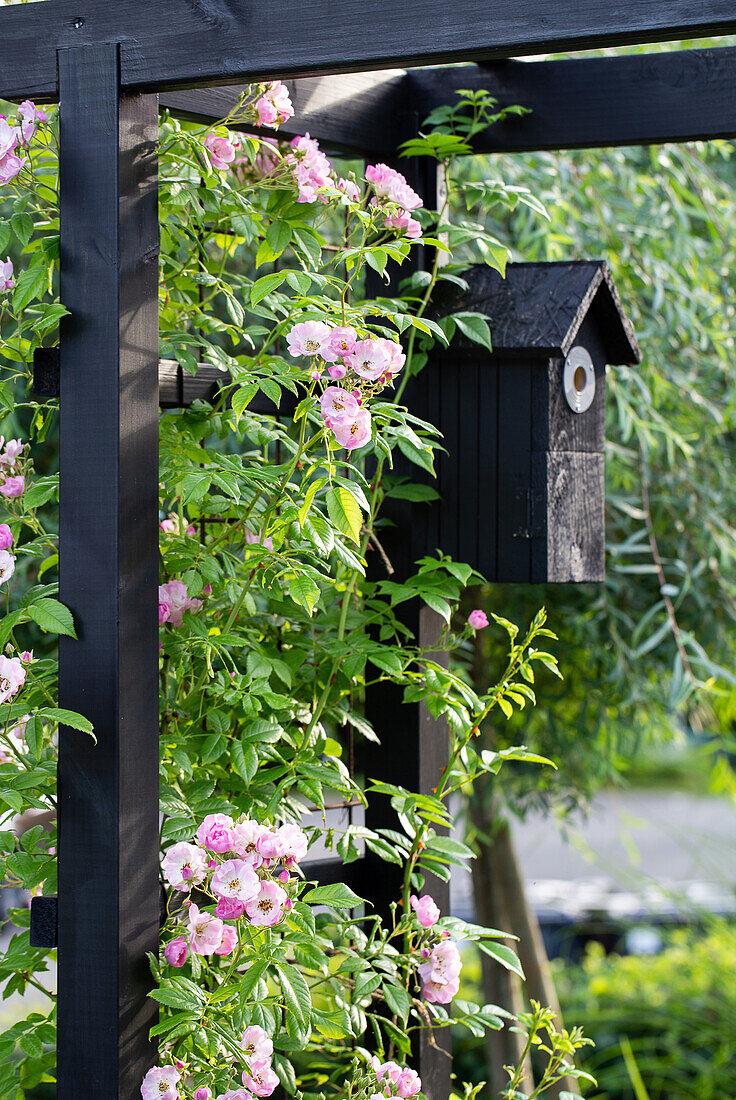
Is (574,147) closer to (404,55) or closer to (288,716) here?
(404,55)

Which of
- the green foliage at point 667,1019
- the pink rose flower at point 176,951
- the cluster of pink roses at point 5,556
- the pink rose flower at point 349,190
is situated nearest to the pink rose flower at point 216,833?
the pink rose flower at point 176,951

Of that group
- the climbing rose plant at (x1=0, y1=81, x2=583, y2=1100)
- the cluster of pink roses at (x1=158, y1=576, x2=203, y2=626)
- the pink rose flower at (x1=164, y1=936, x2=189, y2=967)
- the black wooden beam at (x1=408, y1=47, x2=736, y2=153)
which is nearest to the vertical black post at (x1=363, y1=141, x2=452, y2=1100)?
the climbing rose plant at (x1=0, y1=81, x2=583, y2=1100)

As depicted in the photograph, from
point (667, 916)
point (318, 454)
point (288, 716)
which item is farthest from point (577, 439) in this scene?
point (667, 916)

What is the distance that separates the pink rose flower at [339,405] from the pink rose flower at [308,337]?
52 millimetres

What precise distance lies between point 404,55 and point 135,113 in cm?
30

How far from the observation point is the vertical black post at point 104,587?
1.18m

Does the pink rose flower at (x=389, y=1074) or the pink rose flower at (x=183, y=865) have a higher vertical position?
the pink rose flower at (x=183, y=865)

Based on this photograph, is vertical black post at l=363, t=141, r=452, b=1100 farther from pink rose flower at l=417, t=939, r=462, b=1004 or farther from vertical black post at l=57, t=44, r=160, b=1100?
vertical black post at l=57, t=44, r=160, b=1100

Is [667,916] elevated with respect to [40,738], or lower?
lower

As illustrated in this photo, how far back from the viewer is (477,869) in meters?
2.99

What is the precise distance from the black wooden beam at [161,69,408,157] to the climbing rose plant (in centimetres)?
6

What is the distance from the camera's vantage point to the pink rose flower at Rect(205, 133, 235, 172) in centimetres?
134

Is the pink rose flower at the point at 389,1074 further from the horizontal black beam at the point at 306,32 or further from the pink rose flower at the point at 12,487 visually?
the horizontal black beam at the point at 306,32

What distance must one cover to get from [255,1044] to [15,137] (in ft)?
3.31
